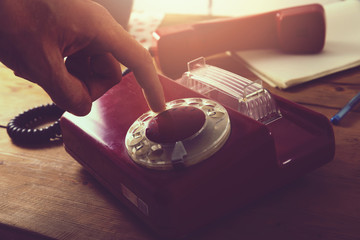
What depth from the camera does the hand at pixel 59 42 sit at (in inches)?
14.0

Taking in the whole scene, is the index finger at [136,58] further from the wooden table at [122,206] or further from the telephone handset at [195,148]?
the wooden table at [122,206]

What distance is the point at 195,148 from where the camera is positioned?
0.47m

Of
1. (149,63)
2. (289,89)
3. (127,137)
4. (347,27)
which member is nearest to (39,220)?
(127,137)

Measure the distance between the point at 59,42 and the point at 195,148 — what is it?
0.65 ft

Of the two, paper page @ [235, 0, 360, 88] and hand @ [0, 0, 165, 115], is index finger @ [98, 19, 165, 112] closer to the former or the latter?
hand @ [0, 0, 165, 115]

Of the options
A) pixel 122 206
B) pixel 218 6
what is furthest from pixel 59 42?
pixel 218 6

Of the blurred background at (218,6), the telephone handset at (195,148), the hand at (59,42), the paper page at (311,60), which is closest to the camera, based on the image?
the hand at (59,42)

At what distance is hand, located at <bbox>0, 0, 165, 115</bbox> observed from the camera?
355 mm

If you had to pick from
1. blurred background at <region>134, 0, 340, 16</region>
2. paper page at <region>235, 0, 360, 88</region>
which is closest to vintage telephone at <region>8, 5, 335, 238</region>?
paper page at <region>235, 0, 360, 88</region>

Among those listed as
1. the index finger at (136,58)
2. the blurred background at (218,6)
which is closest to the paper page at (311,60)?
the index finger at (136,58)

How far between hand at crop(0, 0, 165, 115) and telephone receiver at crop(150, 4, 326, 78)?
42 cm

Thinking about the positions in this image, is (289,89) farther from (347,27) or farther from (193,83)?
(347,27)

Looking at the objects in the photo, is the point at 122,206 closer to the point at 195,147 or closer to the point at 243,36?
the point at 195,147

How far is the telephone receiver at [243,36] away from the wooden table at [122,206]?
0.23m
